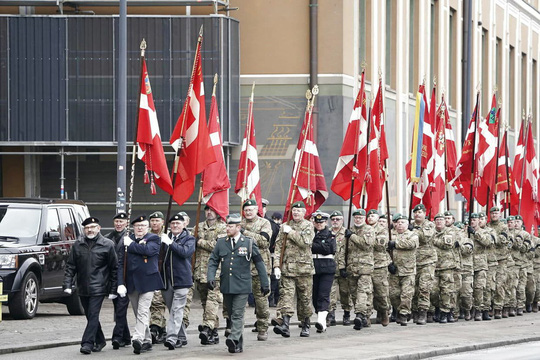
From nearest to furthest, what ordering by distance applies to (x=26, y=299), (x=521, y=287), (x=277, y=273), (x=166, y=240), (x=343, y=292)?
(x=166, y=240)
(x=277, y=273)
(x=26, y=299)
(x=343, y=292)
(x=521, y=287)

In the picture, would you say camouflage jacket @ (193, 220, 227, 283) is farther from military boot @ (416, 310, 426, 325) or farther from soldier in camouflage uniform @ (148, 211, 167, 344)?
military boot @ (416, 310, 426, 325)

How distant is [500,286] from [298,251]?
7.79m

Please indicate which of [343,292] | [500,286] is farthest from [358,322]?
[500,286]

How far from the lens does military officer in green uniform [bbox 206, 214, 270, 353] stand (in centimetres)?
1670

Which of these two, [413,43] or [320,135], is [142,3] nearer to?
[320,135]

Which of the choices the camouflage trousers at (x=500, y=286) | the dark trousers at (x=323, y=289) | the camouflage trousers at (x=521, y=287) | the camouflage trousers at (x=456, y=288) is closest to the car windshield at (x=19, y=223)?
the dark trousers at (x=323, y=289)

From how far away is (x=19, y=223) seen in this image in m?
21.5

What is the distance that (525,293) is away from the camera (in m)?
28.3

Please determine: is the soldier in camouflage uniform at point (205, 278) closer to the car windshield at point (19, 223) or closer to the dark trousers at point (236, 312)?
the dark trousers at point (236, 312)

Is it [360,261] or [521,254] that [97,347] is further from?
[521,254]

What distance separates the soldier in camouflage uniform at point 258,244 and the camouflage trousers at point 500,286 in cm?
816

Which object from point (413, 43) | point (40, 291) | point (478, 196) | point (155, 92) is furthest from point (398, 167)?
point (40, 291)

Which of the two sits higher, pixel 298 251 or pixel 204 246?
pixel 204 246

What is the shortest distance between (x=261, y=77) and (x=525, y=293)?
7.40 m
